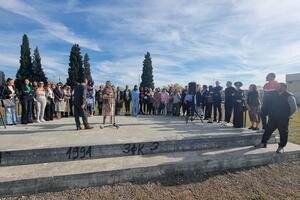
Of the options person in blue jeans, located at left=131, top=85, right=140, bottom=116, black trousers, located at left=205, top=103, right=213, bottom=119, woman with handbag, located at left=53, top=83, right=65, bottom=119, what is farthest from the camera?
person in blue jeans, located at left=131, top=85, right=140, bottom=116

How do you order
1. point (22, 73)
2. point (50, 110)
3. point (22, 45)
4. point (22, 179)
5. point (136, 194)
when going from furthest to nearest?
point (22, 45) < point (22, 73) < point (50, 110) < point (136, 194) < point (22, 179)

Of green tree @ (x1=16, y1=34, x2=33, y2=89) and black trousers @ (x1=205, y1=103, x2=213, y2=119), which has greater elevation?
green tree @ (x1=16, y1=34, x2=33, y2=89)

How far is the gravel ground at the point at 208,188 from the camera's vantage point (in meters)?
4.83

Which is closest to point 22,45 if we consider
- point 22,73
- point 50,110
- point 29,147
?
point 22,73

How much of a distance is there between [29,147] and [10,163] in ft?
1.57

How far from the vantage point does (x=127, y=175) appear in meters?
5.26

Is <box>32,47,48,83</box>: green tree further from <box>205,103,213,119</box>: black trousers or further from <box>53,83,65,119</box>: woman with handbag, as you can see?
<box>205,103,213,119</box>: black trousers

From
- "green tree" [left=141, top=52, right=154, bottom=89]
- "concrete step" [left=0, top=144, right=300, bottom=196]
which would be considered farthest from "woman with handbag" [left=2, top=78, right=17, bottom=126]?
"green tree" [left=141, top=52, right=154, bottom=89]

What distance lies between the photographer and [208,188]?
5.39 meters

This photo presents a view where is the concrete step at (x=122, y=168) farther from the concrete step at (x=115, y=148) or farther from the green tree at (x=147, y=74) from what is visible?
the green tree at (x=147, y=74)

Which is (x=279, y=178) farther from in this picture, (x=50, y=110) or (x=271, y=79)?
(x=50, y=110)

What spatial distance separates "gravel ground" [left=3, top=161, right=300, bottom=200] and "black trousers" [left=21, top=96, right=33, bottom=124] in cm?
597

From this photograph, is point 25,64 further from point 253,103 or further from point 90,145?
point 90,145

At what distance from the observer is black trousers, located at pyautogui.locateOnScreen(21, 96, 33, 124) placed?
9750 millimetres
